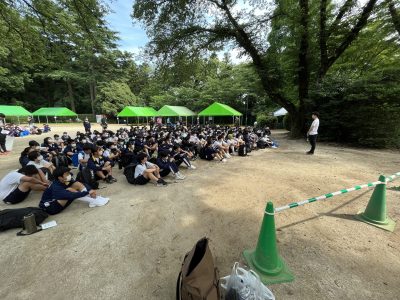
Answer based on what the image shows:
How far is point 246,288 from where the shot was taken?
190cm

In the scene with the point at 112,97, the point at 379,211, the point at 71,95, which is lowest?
the point at 379,211

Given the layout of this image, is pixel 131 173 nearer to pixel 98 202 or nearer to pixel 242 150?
pixel 98 202

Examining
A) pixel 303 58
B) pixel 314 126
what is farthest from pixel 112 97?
pixel 314 126

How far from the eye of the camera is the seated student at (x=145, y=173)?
5.45m

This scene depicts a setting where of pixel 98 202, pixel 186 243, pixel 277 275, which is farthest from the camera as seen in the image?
pixel 98 202

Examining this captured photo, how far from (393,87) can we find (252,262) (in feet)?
37.0

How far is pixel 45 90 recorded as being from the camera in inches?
1578

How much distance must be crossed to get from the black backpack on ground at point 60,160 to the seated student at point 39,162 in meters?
0.53

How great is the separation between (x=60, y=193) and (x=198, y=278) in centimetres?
336

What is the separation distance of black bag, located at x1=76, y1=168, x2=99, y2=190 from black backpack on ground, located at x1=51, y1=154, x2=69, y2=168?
1925 millimetres

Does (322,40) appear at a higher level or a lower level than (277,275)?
higher

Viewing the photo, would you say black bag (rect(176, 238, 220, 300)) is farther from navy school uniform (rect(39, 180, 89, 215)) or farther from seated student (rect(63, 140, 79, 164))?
seated student (rect(63, 140, 79, 164))

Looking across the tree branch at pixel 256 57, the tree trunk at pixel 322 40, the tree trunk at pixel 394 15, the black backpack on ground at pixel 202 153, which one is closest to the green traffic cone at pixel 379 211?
the black backpack on ground at pixel 202 153

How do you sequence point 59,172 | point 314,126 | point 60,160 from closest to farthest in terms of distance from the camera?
point 59,172 < point 60,160 < point 314,126
